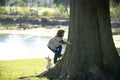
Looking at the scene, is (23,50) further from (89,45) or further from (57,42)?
(89,45)

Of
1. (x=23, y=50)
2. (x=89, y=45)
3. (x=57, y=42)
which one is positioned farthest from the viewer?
(x=23, y=50)

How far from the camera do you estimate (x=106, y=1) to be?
997cm

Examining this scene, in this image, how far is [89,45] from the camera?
31.9 feet

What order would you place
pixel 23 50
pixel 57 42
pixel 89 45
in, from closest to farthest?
pixel 89 45
pixel 57 42
pixel 23 50

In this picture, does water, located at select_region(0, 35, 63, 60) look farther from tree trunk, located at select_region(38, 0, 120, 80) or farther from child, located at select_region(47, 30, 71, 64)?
tree trunk, located at select_region(38, 0, 120, 80)

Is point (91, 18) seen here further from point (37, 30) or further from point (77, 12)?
point (37, 30)

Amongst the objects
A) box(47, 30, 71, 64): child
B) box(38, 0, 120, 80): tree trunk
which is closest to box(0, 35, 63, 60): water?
box(47, 30, 71, 64): child

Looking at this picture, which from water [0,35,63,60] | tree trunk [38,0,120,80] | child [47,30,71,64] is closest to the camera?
tree trunk [38,0,120,80]

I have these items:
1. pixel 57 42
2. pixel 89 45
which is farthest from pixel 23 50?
pixel 89 45

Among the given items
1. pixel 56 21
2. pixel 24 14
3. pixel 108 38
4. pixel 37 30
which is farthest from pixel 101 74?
pixel 24 14

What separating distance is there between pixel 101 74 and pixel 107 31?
1309 millimetres

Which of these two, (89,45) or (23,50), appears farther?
(23,50)

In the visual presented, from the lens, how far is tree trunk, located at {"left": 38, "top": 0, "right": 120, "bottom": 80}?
9648mm

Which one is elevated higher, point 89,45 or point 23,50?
point 89,45
